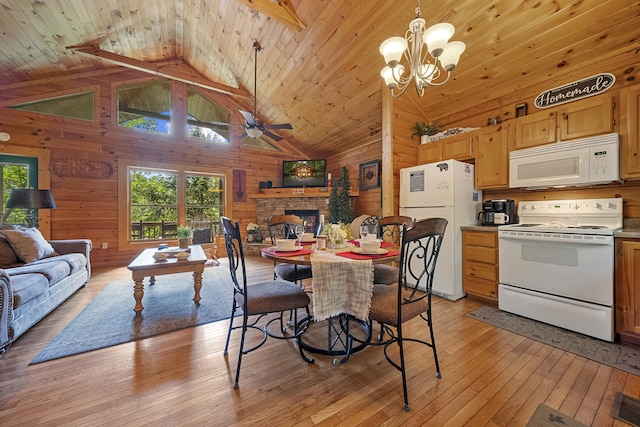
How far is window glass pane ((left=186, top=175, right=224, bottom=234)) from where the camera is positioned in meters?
5.46

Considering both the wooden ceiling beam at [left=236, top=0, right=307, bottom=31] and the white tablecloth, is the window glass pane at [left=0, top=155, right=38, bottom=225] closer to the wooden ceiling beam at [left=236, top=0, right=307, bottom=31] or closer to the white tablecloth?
the wooden ceiling beam at [left=236, top=0, right=307, bottom=31]

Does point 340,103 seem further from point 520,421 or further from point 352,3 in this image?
point 520,421

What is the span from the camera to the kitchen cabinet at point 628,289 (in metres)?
1.85

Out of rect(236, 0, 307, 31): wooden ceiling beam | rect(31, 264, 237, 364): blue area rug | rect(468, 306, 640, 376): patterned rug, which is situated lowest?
rect(468, 306, 640, 376): patterned rug

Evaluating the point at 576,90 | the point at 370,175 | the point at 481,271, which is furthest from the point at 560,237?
the point at 370,175

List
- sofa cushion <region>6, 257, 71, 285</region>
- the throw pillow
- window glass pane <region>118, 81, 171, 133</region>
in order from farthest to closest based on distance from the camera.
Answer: window glass pane <region>118, 81, 171, 133</region> → the throw pillow → sofa cushion <region>6, 257, 71, 285</region>

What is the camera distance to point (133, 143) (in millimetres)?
4836

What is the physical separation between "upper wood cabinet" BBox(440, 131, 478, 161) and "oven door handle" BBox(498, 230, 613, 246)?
1082mm

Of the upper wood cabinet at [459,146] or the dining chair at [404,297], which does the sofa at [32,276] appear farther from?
the upper wood cabinet at [459,146]

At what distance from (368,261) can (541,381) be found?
52.2 inches

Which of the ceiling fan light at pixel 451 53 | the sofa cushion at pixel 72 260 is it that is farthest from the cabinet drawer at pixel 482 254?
the sofa cushion at pixel 72 260

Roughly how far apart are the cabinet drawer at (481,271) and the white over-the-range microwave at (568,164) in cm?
94

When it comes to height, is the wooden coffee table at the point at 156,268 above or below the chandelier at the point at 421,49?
below

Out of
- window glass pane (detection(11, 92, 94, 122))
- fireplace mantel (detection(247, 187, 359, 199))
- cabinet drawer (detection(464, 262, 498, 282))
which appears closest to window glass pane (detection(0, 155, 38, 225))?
window glass pane (detection(11, 92, 94, 122))
